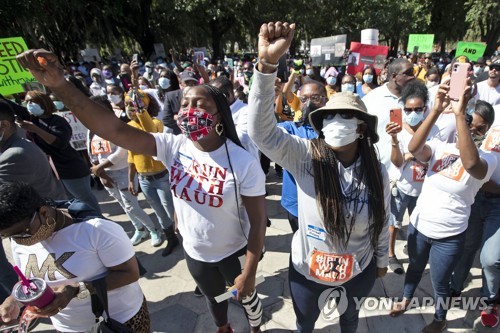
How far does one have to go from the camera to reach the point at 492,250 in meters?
2.37

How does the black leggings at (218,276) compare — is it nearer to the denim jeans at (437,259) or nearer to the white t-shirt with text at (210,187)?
the white t-shirt with text at (210,187)

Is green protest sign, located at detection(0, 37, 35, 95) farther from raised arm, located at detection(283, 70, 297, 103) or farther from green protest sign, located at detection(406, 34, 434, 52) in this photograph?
green protest sign, located at detection(406, 34, 434, 52)

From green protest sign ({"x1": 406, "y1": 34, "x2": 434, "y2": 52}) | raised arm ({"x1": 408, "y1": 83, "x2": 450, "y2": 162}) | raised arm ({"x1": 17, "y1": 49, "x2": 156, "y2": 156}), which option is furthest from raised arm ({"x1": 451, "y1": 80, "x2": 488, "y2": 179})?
green protest sign ({"x1": 406, "y1": 34, "x2": 434, "y2": 52})

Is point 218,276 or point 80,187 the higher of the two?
point 80,187

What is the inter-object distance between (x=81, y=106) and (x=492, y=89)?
6562mm

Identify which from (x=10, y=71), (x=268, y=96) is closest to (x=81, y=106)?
(x=268, y=96)

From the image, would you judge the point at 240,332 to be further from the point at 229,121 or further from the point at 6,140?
the point at 6,140

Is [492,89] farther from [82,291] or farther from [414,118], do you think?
[82,291]

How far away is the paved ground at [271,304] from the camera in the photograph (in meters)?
2.70

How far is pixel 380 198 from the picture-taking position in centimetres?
173

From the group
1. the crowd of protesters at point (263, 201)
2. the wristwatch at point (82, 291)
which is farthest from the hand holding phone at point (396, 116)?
the wristwatch at point (82, 291)

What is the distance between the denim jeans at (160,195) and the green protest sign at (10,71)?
2.99 m

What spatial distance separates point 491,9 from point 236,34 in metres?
19.7

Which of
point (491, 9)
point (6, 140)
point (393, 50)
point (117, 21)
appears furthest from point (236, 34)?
point (6, 140)
